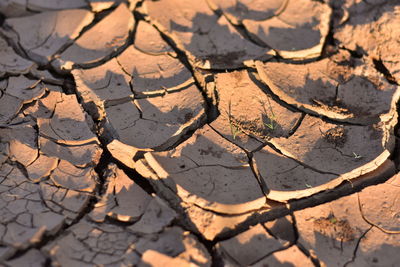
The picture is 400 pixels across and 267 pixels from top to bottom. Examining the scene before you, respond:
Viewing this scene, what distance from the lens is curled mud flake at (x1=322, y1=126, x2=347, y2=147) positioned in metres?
2.66

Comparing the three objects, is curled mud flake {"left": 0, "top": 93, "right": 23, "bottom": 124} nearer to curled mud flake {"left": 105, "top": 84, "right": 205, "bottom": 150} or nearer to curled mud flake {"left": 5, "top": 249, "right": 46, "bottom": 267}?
curled mud flake {"left": 105, "top": 84, "right": 205, "bottom": 150}

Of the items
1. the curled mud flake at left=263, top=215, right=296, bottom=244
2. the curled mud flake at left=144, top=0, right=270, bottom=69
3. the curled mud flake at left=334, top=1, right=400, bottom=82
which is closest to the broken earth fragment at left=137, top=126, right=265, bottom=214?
the curled mud flake at left=263, top=215, right=296, bottom=244

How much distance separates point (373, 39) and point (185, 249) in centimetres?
187

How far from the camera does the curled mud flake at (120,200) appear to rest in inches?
90.0

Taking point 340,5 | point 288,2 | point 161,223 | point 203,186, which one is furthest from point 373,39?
point 161,223

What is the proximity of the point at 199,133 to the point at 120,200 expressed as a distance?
59cm

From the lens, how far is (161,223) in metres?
2.27

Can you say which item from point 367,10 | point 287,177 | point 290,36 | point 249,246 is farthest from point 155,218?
point 367,10

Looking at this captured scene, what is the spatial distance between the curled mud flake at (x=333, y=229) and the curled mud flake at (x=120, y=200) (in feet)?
2.58

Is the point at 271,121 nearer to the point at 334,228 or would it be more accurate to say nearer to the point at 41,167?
the point at 334,228

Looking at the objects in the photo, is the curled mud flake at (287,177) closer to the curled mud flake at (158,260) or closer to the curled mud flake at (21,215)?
the curled mud flake at (158,260)

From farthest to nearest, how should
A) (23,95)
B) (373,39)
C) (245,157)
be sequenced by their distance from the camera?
(373,39) → (23,95) → (245,157)

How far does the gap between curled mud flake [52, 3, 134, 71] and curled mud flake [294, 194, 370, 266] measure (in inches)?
62.9

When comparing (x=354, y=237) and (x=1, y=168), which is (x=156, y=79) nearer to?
(x=1, y=168)
